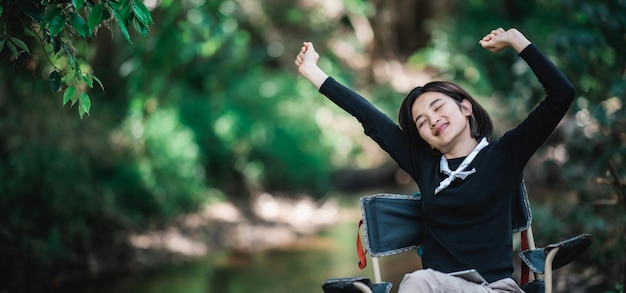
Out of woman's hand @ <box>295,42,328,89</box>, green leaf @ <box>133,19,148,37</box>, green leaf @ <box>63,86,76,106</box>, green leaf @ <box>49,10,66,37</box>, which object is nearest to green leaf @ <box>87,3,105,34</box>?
green leaf @ <box>49,10,66,37</box>

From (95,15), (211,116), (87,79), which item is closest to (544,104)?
(95,15)

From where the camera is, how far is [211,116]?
999 centimetres

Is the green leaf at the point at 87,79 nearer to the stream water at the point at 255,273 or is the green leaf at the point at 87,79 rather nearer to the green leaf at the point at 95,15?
the green leaf at the point at 95,15

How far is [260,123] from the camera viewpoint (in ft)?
34.5

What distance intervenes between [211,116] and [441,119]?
287 inches

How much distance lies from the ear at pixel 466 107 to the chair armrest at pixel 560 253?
0.63 metres

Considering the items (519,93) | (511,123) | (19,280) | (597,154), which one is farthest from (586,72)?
(19,280)

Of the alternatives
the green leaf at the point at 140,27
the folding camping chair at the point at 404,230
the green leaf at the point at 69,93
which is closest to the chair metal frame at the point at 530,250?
the folding camping chair at the point at 404,230

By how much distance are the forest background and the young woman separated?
1.27m

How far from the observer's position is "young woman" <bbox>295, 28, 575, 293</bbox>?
2.71m

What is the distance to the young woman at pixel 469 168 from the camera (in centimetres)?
271

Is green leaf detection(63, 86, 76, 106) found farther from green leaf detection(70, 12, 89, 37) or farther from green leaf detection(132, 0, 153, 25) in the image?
green leaf detection(132, 0, 153, 25)

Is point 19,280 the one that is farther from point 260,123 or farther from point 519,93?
point 260,123

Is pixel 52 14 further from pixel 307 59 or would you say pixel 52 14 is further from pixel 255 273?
pixel 255 273
